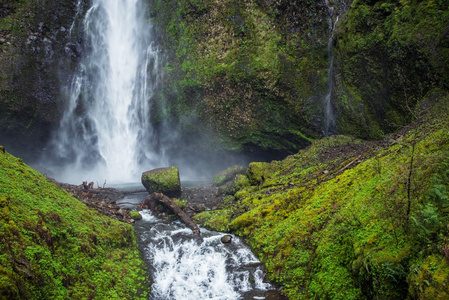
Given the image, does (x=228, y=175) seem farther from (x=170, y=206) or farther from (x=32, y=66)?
(x=32, y=66)

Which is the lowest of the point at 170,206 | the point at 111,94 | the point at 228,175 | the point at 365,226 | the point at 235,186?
the point at 365,226

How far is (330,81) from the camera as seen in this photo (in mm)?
17047

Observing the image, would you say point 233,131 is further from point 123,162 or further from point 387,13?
point 387,13

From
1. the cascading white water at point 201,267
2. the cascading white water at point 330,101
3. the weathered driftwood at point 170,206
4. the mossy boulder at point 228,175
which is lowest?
the cascading white water at point 201,267

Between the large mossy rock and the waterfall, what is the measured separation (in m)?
7.83

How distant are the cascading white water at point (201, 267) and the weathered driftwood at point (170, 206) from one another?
0.51 metres

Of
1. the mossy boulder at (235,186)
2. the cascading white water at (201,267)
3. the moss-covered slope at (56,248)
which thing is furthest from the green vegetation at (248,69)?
the moss-covered slope at (56,248)

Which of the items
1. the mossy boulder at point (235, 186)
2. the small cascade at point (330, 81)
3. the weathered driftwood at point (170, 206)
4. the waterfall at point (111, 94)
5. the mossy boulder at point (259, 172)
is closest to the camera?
the weathered driftwood at point (170, 206)

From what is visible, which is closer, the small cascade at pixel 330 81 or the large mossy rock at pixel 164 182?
the large mossy rock at pixel 164 182

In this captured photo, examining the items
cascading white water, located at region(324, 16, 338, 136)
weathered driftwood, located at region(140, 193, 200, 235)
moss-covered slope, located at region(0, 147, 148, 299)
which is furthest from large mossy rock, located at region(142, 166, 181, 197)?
cascading white water, located at region(324, 16, 338, 136)

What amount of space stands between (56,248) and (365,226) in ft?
19.9

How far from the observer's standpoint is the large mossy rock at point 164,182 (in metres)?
14.5

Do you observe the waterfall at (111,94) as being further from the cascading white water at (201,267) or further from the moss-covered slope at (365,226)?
the moss-covered slope at (365,226)

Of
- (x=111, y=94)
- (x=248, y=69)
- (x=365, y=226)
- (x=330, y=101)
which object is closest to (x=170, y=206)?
(x=365, y=226)
